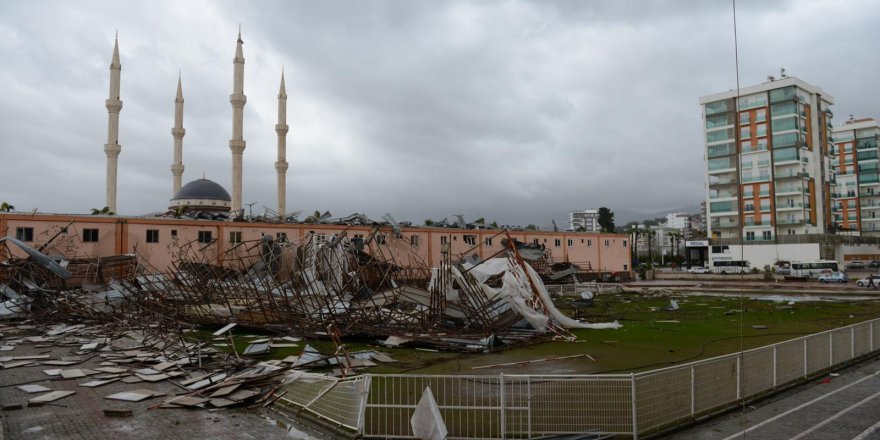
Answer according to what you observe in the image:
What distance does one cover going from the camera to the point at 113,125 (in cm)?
4834

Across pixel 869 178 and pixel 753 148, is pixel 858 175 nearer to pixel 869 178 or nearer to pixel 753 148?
pixel 869 178

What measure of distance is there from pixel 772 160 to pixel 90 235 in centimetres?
7438

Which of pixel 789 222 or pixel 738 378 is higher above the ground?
pixel 789 222

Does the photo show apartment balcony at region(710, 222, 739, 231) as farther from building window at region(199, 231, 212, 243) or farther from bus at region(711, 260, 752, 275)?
building window at region(199, 231, 212, 243)

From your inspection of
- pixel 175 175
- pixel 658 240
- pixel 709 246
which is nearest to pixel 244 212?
pixel 175 175

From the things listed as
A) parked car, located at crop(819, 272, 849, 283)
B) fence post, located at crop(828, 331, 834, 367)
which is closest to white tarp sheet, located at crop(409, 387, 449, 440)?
fence post, located at crop(828, 331, 834, 367)

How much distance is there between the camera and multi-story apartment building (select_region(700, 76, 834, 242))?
6625 centimetres

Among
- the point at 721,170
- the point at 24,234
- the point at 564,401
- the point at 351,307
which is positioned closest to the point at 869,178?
the point at 721,170

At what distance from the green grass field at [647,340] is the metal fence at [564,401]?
91 cm

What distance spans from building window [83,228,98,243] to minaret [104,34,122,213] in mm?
17526

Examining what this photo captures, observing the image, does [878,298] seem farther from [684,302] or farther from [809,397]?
[809,397]

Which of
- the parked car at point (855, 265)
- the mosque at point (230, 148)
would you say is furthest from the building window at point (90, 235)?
the parked car at point (855, 265)

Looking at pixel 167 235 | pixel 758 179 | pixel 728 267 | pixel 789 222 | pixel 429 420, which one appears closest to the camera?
pixel 429 420

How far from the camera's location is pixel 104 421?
8688 mm
